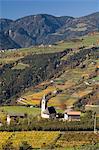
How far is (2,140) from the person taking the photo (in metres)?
38.2

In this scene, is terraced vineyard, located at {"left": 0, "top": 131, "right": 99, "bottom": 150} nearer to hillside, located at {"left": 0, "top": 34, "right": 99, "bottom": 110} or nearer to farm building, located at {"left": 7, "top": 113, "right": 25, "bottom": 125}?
farm building, located at {"left": 7, "top": 113, "right": 25, "bottom": 125}

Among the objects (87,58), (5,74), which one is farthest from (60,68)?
(5,74)

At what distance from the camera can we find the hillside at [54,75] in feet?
235

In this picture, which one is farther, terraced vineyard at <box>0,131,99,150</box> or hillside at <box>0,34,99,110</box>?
hillside at <box>0,34,99,110</box>

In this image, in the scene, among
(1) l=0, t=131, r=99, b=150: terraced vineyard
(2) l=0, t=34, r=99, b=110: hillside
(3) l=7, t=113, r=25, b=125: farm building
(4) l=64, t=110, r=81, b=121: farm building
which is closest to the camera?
(1) l=0, t=131, r=99, b=150: terraced vineyard

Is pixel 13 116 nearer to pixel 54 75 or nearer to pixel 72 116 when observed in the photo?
pixel 72 116

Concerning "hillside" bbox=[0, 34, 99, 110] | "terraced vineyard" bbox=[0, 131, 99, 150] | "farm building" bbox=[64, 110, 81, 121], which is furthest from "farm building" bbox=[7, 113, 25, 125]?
"hillside" bbox=[0, 34, 99, 110]

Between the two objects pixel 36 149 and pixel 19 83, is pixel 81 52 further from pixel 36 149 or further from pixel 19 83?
pixel 36 149

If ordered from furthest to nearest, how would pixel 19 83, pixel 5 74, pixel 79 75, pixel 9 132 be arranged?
pixel 5 74 < pixel 19 83 < pixel 79 75 < pixel 9 132

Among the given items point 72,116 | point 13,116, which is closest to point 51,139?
point 72,116

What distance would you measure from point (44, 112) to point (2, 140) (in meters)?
13.7

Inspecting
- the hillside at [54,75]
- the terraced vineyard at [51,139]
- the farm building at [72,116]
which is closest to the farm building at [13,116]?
the farm building at [72,116]

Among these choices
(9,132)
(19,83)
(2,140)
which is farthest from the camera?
(19,83)

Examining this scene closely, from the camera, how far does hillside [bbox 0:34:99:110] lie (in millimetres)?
71688
